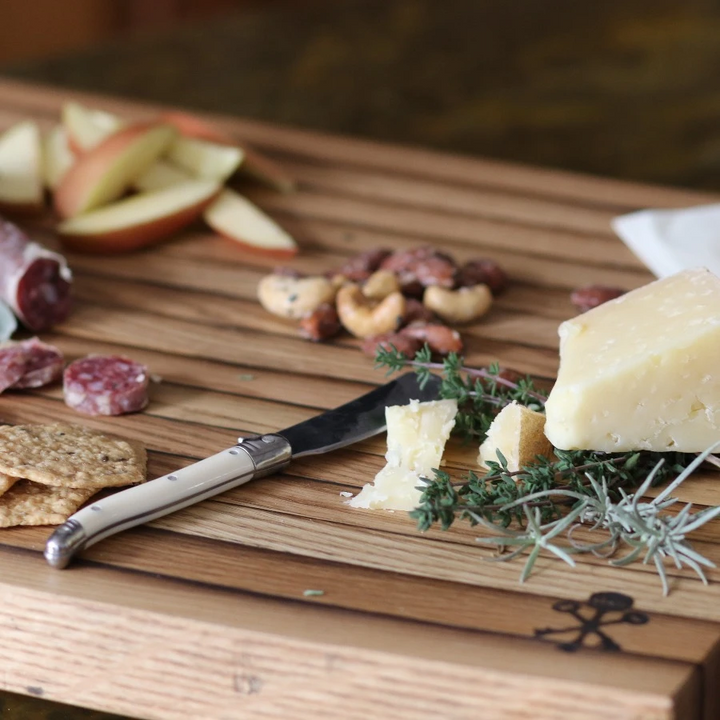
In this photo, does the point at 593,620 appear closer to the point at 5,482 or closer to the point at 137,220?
the point at 5,482

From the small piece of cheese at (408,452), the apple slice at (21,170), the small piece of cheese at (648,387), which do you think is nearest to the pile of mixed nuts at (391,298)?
the small piece of cheese at (408,452)

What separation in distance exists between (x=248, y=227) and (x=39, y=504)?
90 cm

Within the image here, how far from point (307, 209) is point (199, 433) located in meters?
0.83

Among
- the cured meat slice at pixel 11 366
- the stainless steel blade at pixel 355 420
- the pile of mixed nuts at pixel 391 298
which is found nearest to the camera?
the stainless steel blade at pixel 355 420

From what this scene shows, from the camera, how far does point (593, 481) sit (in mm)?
1127

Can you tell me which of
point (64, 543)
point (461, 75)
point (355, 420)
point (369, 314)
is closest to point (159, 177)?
point (369, 314)

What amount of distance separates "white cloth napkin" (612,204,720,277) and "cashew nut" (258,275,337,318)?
598mm

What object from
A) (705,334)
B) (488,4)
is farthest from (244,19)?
(705,334)

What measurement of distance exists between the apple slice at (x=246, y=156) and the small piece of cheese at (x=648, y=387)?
41.6 inches

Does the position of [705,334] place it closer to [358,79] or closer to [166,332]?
[166,332]

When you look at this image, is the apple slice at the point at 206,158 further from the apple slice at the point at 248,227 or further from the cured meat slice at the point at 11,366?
the cured meat slice at the point at 11,366

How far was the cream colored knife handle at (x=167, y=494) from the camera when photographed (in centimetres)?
108

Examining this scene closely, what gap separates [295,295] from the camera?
1.66 metres

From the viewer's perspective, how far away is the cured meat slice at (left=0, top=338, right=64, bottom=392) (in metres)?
1.42
